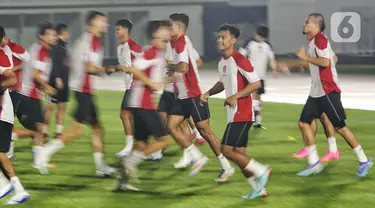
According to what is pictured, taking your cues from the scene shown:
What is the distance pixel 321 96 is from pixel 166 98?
7.78 feet

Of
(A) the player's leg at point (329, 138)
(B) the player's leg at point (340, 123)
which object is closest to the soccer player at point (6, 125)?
(B) the player's leg at point (340, 123)

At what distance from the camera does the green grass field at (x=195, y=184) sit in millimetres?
8906

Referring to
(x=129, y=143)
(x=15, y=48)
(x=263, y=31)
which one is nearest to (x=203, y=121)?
(x=129, y=143)

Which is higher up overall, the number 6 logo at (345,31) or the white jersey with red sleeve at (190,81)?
the white jersey with red sleeve at (190,81)

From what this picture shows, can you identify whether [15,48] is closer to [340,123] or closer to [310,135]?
[310,135]

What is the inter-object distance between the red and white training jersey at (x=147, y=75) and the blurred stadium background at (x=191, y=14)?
35466 mm

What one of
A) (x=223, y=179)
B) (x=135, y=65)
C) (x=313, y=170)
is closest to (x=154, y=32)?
(x=135, y=65)

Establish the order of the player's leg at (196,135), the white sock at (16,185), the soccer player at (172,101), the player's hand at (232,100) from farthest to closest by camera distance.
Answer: the player's leg at (196,135) < the soccer player at (172,101) < the white sock at (16,185) < the player's hand at (232,100)

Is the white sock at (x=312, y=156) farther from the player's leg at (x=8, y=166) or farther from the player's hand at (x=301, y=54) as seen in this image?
the player's leg at (x=8, y=166)

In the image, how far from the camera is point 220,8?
4744 centimetres

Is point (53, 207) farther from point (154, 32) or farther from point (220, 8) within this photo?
point (220, 8)

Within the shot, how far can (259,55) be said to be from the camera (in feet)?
50.7

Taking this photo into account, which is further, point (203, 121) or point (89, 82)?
point (203, 121)

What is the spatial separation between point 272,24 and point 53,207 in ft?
125
